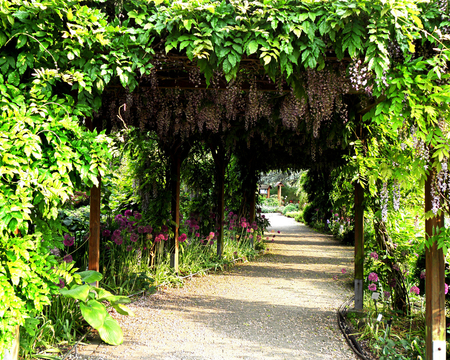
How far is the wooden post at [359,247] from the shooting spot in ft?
11.8

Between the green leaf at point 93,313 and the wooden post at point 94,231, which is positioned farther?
the wooden post at point 94,231

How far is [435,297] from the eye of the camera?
7.29 feet

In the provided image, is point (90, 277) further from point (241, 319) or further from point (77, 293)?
point (241, 319)

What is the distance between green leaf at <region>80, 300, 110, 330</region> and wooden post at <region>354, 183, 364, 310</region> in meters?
2.47

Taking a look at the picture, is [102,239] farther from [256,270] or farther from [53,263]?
[256,270]

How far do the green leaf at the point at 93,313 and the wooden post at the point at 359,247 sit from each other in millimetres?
2469

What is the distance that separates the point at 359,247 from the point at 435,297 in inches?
55.5

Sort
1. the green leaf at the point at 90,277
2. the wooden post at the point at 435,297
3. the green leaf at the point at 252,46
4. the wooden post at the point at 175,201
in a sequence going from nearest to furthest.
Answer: the green leaf at the point at 252,46
the wooden post at the point at 435,297
the green leaf at the point at 90,277
the wooden post at the point at 175,201

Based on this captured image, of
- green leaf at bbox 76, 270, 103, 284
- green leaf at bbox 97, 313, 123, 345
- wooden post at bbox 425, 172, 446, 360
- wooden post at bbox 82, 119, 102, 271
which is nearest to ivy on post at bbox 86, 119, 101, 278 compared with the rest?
wooden post at bbox 82, 119, 102, 271

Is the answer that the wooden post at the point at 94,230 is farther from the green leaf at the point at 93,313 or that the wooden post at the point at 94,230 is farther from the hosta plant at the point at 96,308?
the green leaf at the point at 93,313

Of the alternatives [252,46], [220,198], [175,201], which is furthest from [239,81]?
[220,198]

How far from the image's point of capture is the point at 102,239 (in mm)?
4320

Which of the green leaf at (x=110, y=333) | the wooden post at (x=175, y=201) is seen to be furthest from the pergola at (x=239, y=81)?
the green leaf at (x=110, y=333)

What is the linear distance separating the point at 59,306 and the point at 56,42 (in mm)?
2023
